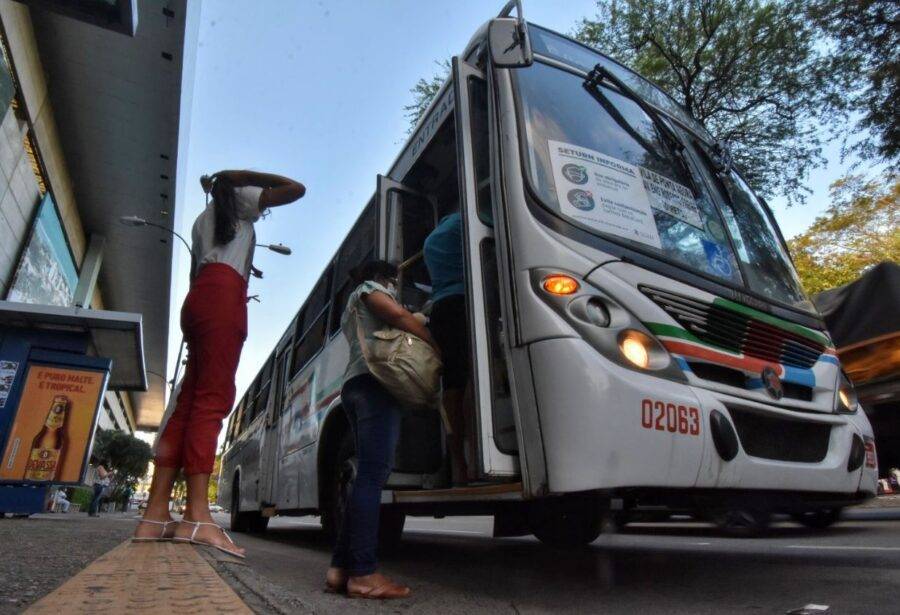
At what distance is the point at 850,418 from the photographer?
3.23 m

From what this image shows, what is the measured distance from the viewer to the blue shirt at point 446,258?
3.45 m

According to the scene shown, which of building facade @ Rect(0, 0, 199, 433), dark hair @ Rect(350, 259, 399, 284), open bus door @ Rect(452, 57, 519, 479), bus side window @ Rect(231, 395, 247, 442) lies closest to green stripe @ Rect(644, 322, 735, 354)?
open bus door @ Rect(452, 57, 519, 479)

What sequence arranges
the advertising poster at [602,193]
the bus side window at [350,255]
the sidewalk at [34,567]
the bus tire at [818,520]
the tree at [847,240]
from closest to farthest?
the sidewalk at [34,567] → the advertising poster at [602,193] → the bus side window at [350,255] → the bus tire at [818,520] → the tree at [847,240]

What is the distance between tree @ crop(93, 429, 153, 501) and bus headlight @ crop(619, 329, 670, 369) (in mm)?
36419

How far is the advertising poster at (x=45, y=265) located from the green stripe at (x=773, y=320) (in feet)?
49.7

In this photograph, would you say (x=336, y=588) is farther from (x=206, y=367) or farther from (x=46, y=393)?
Result: (x=46, y=393)

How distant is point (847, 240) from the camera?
2047cm

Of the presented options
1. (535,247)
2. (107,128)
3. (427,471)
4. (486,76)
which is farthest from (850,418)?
(107,128)

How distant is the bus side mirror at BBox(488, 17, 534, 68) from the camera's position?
3.04 m

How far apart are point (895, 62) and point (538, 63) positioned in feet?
36.4

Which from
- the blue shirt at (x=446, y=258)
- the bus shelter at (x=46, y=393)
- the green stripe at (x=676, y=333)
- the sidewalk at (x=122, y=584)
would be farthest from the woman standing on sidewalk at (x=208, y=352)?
the bus shelter at (x=46, y=393)

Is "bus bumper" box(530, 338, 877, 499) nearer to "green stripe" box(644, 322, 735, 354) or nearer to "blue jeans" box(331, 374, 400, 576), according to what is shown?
"green stripe" box(644, 322, 735, 354)

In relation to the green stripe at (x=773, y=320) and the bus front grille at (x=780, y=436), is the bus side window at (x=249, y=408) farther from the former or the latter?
the bus front grille at (x=780, y=436)

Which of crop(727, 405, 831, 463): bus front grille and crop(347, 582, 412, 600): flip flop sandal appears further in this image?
crop(727, 405, 831, 463): bus front grille
